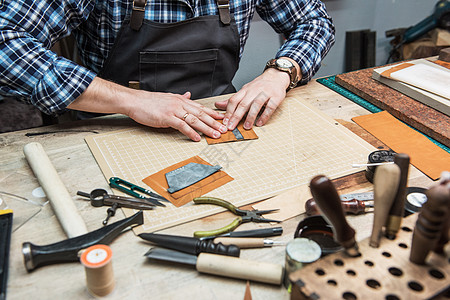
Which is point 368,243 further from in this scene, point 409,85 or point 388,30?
point 388,30

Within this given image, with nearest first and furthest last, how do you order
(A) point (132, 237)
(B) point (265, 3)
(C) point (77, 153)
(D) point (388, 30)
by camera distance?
(A) point (132, 237)
(C) point (77, 153)
(B) point (265, 3)
(D) point (388, 30)

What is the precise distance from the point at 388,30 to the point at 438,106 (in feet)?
7.08

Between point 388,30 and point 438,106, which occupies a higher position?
point 438,106

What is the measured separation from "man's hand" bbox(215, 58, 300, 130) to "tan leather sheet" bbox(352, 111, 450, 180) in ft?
0.90

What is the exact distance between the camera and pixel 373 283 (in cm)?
63

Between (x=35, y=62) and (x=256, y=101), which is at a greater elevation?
(x=35, y=62)

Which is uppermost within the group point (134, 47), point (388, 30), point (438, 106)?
point (134, 47)

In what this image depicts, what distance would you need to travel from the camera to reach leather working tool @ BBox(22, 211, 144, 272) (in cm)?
74

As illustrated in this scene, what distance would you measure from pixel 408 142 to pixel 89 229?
3.01 ft

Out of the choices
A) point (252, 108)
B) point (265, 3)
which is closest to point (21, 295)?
point (252, 108)

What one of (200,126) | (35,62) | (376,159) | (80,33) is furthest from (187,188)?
(80,33)

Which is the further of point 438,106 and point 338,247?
point 438,106

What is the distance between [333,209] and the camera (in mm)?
619

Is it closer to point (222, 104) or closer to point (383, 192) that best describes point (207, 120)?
point (222, 104)
